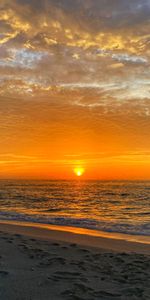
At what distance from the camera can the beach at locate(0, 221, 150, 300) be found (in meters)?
6.06

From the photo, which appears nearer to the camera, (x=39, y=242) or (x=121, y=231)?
(x=39, y=242)

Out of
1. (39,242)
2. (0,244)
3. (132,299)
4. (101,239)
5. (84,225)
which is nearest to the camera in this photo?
(132,299)

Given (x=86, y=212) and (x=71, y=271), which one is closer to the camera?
(x=71, y=271)

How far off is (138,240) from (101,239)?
166 centimetres

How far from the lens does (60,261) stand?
868 centimetres

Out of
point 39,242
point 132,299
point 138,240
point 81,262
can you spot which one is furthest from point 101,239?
point 132,299

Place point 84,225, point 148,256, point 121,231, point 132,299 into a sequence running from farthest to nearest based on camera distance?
point 84,225 → point 121,231 → point 148,256 → point 132,299

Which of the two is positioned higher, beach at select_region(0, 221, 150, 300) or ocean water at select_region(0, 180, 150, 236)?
ocean water at select_region(0, 180, 150, 236)

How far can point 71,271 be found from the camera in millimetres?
7602

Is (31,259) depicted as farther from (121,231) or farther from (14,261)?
(121,231)

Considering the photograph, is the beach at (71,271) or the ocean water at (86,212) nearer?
the beach at (71,271)

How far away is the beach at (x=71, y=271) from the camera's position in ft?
19.9

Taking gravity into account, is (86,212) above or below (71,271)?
above

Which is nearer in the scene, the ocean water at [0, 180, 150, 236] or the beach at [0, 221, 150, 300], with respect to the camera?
the beach at [0, 221, 150, 300]
